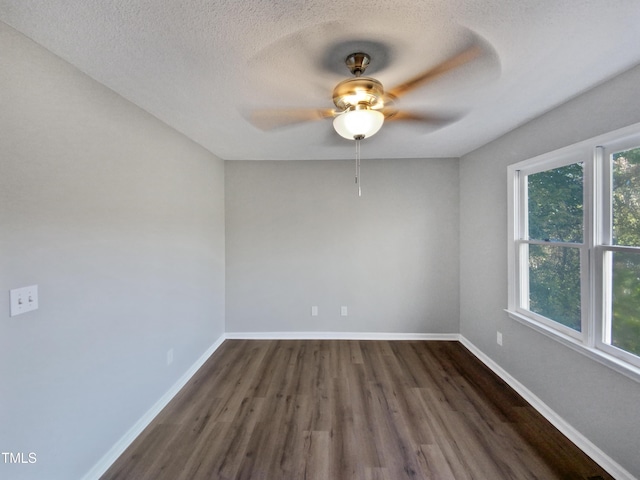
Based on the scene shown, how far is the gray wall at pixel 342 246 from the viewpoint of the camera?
3.49 metres

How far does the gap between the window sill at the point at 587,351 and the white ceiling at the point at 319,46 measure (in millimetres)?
1675

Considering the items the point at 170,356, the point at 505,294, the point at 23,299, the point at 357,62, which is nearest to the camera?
the point at 23,299

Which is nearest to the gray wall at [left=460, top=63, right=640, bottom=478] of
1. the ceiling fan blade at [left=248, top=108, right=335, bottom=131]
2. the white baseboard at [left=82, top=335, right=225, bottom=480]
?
the ceiling fan blade at [left=248, top=108, right=335, bottom=131]

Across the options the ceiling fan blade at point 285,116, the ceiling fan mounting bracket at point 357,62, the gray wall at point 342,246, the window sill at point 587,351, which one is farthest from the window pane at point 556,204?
the ceiling fan blade at point 285,116

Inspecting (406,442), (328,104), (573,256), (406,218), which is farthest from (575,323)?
(328,104)

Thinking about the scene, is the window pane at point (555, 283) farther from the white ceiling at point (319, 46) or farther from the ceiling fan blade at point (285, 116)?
the ceiling fan blade at point (285, 116)

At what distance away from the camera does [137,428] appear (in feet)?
6.34

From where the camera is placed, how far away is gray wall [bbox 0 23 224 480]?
1.20m

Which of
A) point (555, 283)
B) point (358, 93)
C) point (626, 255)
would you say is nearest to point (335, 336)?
point (555, 283)

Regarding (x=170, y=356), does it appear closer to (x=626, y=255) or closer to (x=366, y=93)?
(x=366, y=93)

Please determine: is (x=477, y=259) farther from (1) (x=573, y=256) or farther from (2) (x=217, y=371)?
(2) (x=217, y=371)

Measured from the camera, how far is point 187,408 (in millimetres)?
2209

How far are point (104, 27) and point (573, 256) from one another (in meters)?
3.10

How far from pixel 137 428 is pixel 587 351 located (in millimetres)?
3145
